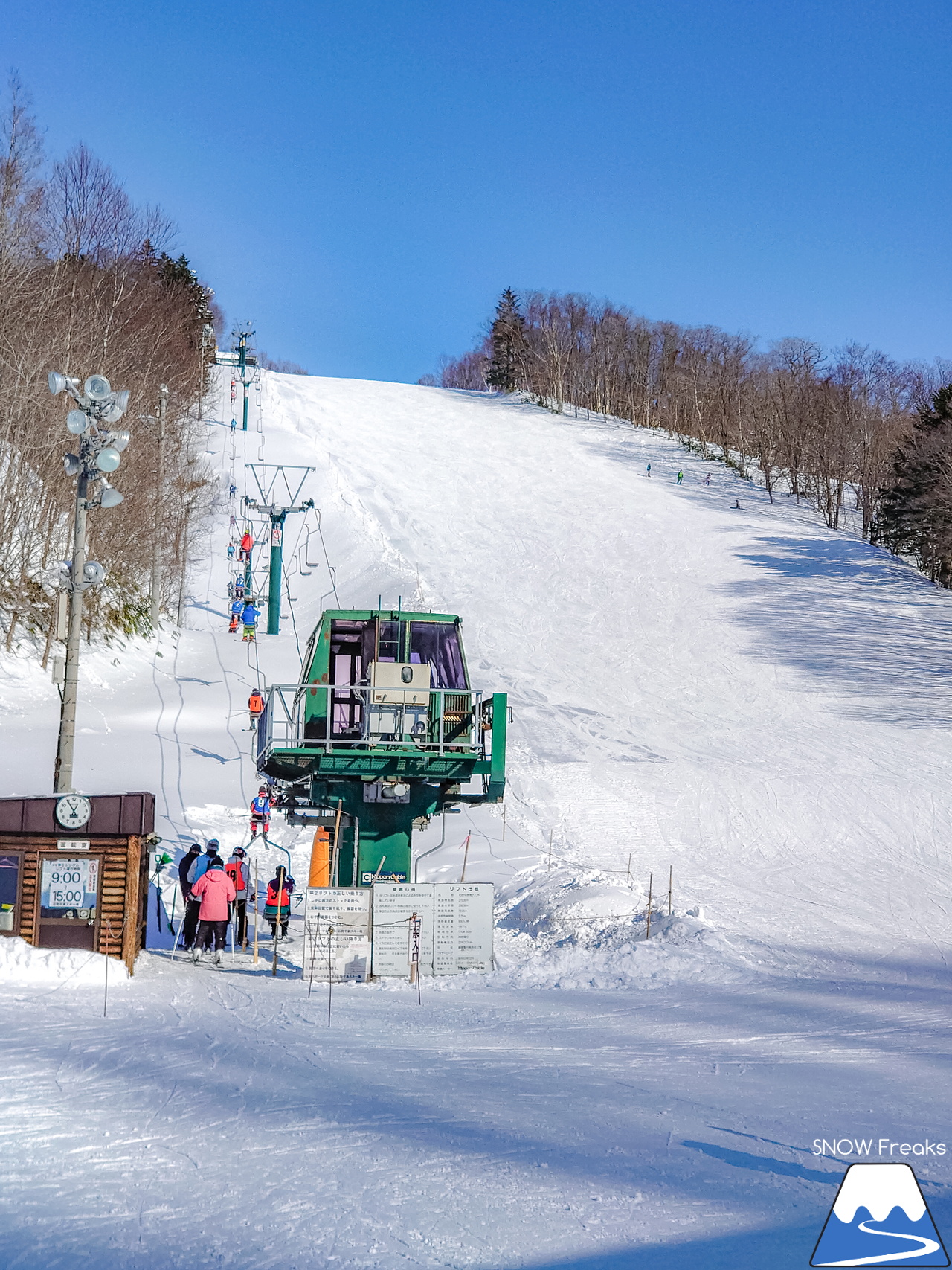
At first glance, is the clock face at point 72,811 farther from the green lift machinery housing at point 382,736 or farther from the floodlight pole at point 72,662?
the green lift machinery housing at point 382,736

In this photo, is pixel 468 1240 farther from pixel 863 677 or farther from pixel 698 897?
pixel 863 677

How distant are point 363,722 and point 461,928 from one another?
4243 mm

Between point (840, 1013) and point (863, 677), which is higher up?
point (863, 677)

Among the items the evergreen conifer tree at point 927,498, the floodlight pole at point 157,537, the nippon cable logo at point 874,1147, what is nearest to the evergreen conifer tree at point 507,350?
the evergreen conifer tree at point 927,498

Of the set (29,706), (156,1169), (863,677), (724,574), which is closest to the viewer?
(156,1169)

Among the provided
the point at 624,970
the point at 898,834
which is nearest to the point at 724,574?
the point at 898,834

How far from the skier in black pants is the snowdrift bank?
1.97 m

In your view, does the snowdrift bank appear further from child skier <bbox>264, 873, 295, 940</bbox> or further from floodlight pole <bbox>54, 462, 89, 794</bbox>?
child skier <bbox>264, 873, 295, 940</bbox>

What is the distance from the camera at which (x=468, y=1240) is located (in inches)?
207

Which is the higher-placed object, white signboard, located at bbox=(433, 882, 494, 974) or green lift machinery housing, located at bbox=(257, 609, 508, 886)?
green lift machinery housing, located at bbox=(257, 609, 508, 886)

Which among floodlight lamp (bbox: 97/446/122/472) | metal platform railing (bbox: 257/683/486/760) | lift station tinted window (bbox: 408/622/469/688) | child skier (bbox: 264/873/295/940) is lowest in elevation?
child skier (bbox: 264/873/295/940)

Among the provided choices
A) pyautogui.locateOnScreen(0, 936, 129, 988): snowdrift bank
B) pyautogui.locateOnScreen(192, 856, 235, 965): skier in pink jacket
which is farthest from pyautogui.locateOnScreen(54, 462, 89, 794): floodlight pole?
pyautogui.locateOnScreen(0, 936, 129, 988): snowdrift bank

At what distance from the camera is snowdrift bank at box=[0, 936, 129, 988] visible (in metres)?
10.9

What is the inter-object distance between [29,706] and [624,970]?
18.4 meters
